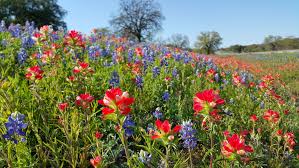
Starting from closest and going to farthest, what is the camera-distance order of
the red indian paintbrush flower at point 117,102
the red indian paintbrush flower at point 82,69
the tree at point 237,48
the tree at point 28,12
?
the red indian paintbrush flower at point 117,102 → the red indian paintbrush flower at point 82,69 → the tree at point 28,12 → the tree at point 237,48

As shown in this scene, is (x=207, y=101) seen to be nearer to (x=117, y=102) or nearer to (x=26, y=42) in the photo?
(x=117, y=102)

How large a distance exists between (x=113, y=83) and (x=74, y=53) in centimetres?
92

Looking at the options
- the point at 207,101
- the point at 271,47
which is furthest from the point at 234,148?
the point at 271,47

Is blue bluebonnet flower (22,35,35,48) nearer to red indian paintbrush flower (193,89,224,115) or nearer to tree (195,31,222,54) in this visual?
red indian paintbrush flower (193,89,224,115)

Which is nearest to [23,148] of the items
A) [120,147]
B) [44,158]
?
[44,158]

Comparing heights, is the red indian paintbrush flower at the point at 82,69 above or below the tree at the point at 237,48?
above

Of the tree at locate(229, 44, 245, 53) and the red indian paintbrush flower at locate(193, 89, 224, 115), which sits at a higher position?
the red indian paintbrush flower at locate(193, 89, 224, 115)

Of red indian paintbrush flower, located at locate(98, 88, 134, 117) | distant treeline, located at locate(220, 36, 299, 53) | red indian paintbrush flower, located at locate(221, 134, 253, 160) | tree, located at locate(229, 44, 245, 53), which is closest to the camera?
red indian paintbrush flower, located at locate(98, 88, 134, 117)

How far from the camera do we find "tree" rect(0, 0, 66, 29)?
33875 mm

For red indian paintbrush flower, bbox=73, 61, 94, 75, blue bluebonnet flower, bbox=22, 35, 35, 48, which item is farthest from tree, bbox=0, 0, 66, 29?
red indian paintbrush flower, bbox=73, 61, 94, 75

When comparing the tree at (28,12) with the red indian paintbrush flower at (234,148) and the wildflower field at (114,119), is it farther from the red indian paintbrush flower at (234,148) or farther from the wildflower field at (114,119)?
the red indian paintbrush flower at (234,148)

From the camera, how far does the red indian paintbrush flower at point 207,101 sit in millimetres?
1908

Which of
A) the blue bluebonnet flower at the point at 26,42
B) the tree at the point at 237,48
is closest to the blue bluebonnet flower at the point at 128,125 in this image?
the blue bluebonnet flower at the point at 26,42

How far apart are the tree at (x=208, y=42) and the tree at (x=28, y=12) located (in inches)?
1214
